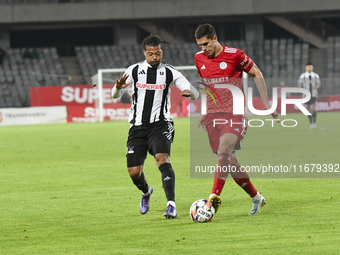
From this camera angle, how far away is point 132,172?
559cm

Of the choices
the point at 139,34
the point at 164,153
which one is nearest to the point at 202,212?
the point at 164,153

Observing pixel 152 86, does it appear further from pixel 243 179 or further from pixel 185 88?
pixel 243 179

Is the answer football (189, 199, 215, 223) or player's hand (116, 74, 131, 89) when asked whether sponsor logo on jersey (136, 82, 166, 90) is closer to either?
player's hand (116, 74, 131, 89)

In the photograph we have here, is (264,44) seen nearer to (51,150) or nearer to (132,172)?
(51,150)

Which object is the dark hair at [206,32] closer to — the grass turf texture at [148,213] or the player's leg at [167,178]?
the player's leg at [167,178]

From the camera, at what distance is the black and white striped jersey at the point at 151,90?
18.2 ft

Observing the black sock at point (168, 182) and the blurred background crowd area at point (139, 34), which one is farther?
the blurred background crowd area at point (139, 34)

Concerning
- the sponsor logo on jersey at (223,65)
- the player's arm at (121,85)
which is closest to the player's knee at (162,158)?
the player's arm at (121,85)

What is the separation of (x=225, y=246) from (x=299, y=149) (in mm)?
7826

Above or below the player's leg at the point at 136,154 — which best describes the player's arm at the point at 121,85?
above

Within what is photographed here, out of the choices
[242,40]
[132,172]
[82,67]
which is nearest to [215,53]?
[132,172]

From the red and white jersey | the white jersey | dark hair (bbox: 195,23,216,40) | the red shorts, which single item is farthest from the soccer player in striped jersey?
the white jersey

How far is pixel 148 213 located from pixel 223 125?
1.16 meters

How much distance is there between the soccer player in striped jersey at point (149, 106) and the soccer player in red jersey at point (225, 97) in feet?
0.78
